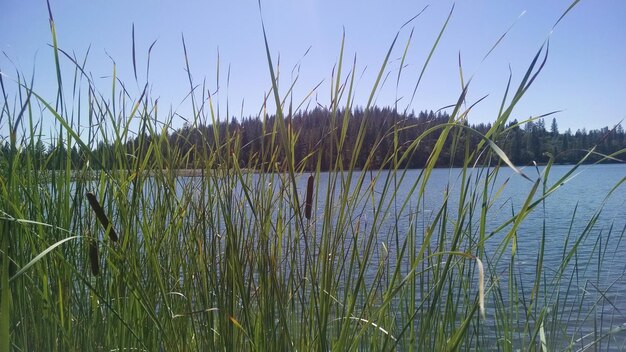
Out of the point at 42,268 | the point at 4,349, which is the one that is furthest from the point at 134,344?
the point at 4,349

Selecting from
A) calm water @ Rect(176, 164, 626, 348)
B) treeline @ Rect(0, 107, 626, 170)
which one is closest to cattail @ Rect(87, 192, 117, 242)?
treeline @ Rect(0, 107, 626, 170)

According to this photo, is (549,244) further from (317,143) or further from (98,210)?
(98,210)

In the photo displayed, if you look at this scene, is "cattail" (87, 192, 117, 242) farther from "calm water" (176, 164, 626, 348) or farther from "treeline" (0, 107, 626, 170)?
"calm water" (176, 164, 626, 348)

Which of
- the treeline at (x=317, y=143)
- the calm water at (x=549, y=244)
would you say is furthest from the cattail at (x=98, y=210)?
the calm water at (x=549, y=244)

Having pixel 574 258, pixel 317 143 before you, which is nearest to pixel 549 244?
pixel 574 258

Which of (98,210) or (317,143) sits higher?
(317,143)

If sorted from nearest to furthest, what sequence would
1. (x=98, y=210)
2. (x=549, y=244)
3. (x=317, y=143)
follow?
1. (x=98, y=210)
2. (x=317, y=143)
3. (x=549, y=244)

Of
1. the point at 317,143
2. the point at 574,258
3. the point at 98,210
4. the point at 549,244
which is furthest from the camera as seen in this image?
the point at 549,244

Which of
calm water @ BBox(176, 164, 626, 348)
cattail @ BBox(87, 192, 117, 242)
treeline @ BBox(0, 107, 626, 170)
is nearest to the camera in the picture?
cattail @ BBox(87, 192, 117, 242)

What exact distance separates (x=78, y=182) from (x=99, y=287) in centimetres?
39

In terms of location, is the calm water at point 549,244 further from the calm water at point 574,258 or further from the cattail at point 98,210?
the cattail at point 98,210

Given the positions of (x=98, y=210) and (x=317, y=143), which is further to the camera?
(x=317, y=143)

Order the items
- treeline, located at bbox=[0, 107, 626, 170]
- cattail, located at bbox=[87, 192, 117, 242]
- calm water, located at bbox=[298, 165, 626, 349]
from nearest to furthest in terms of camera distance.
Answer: cattail, located at bbox=[87, 192, 117, 242]
treeline, located at bbox=[0, 107, 626, 170]
calm water, located at bbox=[298, 165, 626, 349]

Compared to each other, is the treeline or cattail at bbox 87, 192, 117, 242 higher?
the treeline
